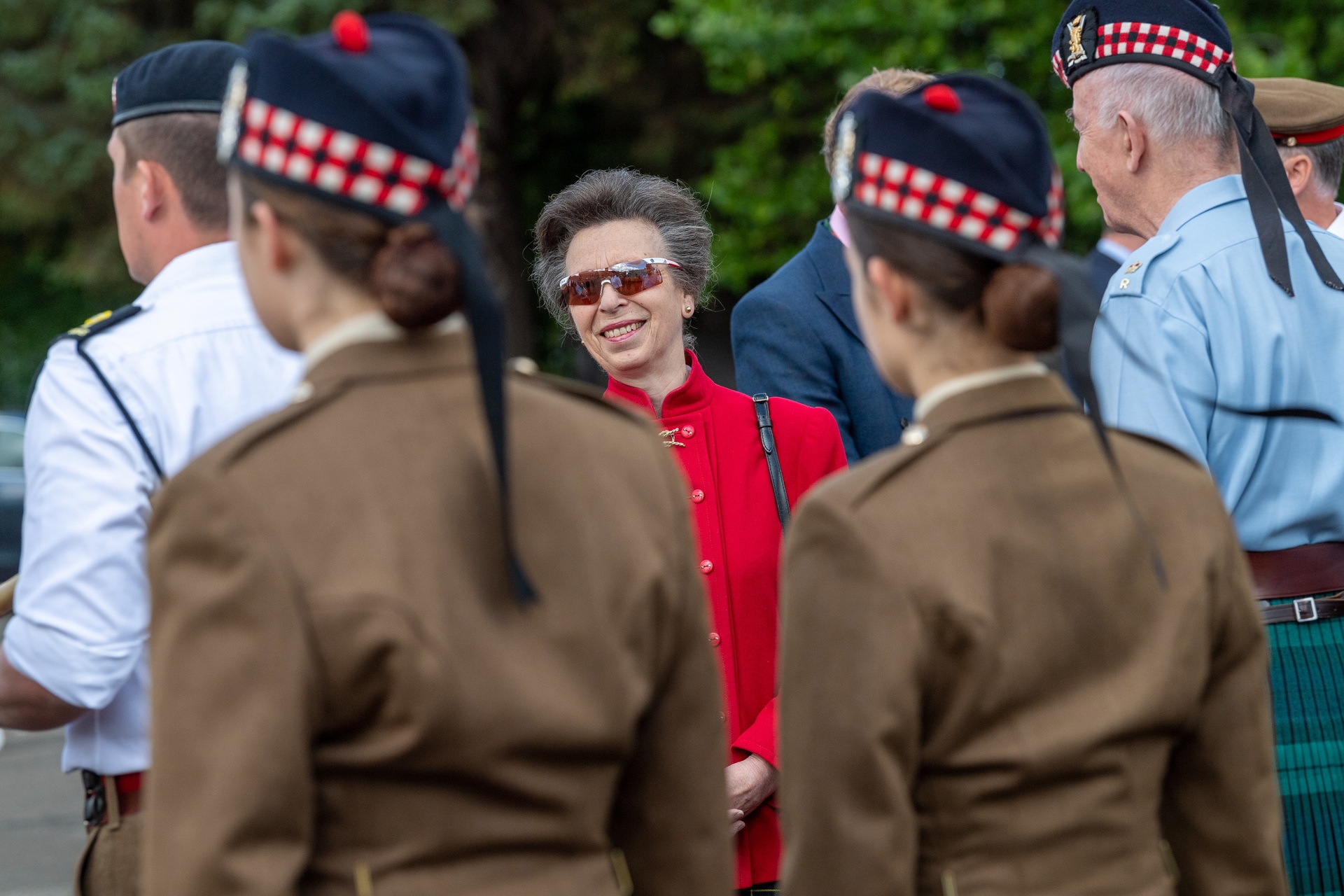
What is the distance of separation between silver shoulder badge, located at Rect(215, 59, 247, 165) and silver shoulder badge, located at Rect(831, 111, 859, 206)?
0.73m

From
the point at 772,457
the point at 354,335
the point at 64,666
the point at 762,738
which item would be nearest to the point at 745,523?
the point at 772,457

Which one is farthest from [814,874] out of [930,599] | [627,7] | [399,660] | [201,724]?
[627,7]

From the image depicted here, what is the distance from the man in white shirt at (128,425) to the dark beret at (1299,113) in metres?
3.02

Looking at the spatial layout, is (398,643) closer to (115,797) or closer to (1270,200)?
(115,797)

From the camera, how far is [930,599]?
1736mm

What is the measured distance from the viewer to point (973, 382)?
189 cm

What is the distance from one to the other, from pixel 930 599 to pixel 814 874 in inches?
14.2

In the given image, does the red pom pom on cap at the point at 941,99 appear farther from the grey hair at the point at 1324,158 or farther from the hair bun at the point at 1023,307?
A: the grey hair at the point at 1324,158

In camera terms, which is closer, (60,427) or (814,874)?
(814,874)

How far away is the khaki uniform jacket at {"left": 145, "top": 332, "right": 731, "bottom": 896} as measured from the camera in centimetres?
151

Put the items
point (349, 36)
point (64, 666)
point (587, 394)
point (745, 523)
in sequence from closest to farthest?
1. point (349, 36)
2. point (587, 394)
3. point (64, 666)
4. point (745, 523)

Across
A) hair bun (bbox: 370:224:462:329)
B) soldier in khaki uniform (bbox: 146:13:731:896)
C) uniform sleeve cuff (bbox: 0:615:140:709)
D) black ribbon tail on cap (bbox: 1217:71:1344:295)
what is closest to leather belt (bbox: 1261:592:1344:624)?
black ribbon tail on cap (bbox: 1217:71:1344:295)

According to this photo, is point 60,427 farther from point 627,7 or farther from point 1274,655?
point 627,7

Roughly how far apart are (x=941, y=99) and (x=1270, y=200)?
1409mm
